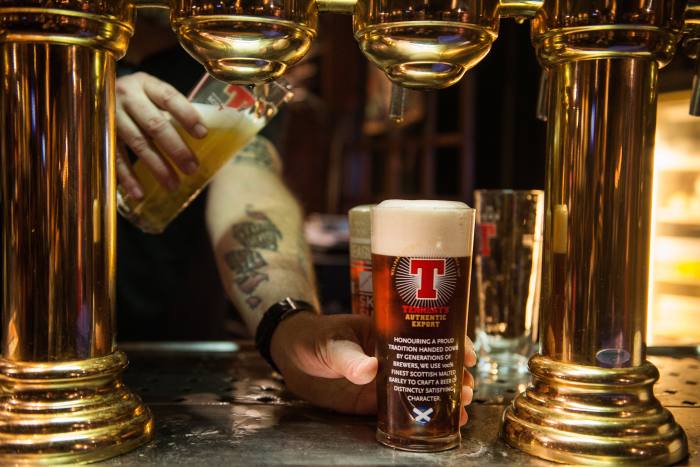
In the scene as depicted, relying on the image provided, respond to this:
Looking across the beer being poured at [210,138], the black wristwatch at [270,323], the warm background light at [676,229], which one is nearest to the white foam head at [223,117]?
the beer being poured at [210,138]

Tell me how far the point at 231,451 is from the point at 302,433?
0.09 meters

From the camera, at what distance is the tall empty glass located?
1173 mm

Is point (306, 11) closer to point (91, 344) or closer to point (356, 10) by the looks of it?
point (356, 10)

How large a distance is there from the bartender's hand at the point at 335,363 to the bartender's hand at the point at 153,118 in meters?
0.31

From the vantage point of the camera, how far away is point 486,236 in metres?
1.20

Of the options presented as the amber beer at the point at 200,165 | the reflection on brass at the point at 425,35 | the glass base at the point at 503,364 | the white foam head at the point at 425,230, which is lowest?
the glass base at the point at 503,364

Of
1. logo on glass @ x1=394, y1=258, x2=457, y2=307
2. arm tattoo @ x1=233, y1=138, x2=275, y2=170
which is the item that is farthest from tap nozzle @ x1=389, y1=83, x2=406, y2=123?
arm tattoo @ x1=233, y1=138, x2=275, y2=170

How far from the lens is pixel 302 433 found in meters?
0.77

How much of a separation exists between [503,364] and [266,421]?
467mm

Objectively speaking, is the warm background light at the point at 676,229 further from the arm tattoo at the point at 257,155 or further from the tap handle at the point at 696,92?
the tap handle at the point at 696,92

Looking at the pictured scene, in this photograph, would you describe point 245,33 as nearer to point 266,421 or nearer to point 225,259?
point 266,421

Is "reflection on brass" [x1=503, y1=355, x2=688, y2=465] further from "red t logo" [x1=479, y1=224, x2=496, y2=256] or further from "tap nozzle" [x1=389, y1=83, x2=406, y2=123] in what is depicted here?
"red t logo" [x1=479, y1=224, x2=496, y2=256]

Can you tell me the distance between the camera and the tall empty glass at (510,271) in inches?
46.2

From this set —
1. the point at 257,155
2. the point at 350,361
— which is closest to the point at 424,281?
the point at 350,361
